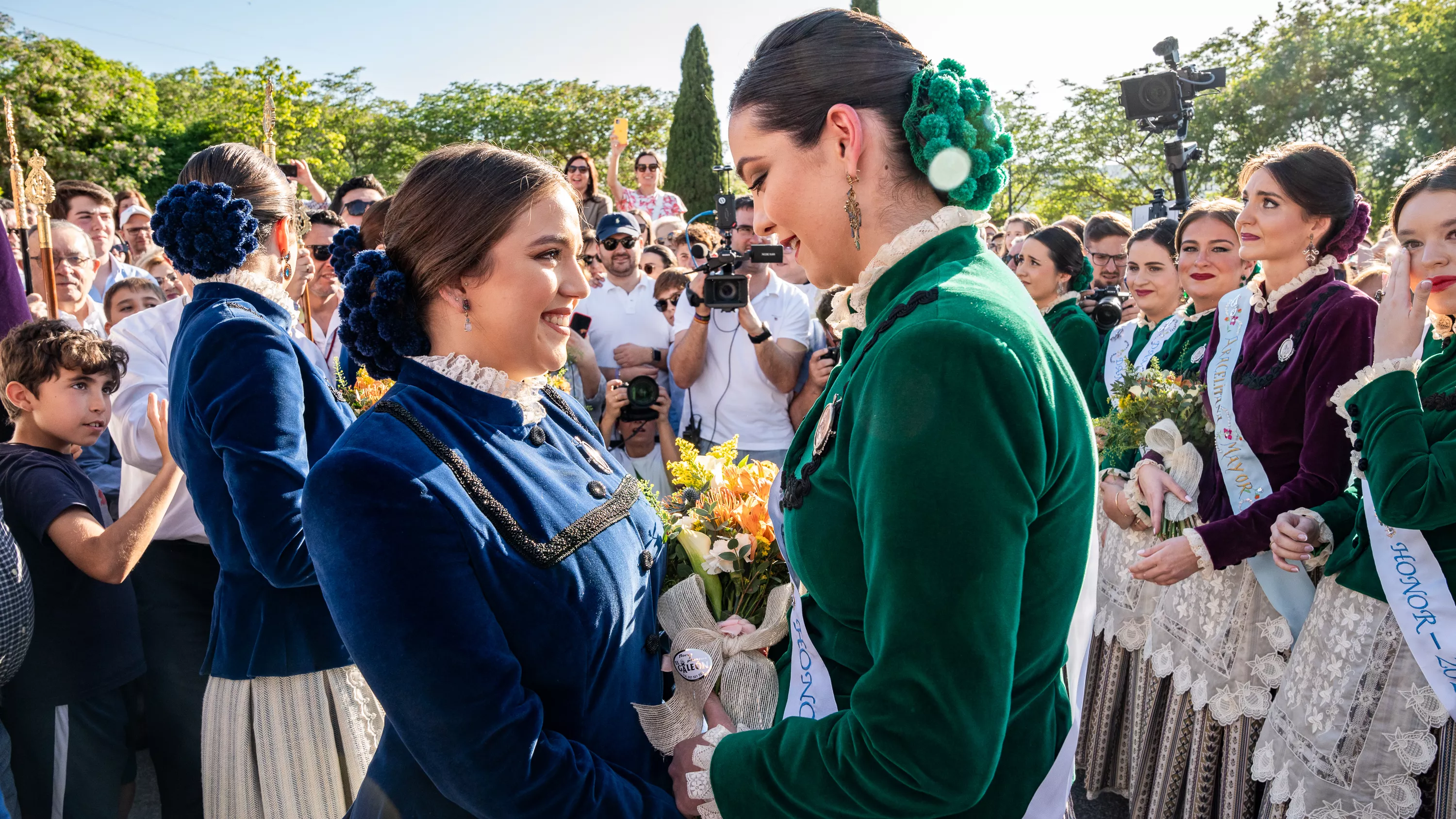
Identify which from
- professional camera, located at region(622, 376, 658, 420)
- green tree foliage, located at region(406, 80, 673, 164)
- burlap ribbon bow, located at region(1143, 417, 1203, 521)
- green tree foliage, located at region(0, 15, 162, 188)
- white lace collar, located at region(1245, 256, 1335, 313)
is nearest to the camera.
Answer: white lace collar, located at region(1245, 256, 1335, 313)

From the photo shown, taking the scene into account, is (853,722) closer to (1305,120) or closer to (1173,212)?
(1173,212)

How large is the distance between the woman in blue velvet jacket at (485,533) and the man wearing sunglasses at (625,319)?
3.98 meters

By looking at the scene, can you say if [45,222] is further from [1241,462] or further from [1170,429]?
[1241,462]

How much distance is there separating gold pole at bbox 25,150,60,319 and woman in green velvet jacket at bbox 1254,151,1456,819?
509 centimetres

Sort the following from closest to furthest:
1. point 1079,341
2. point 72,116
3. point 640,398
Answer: point 1079,341 → point 640,398 → point 72,116

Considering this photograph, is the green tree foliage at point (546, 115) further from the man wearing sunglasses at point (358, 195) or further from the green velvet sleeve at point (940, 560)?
the green velvet sleeve at point (940, 560)

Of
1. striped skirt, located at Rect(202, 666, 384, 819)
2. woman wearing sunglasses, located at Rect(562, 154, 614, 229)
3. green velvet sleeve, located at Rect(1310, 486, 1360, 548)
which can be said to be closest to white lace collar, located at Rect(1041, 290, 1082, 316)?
green velvet sleeve, located at Rect(1310, 486, 1360, 548)

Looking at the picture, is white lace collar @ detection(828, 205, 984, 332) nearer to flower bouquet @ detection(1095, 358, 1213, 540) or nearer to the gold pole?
flower bouquet @ detection(1095, 358, 1213, 540)

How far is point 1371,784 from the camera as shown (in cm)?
274

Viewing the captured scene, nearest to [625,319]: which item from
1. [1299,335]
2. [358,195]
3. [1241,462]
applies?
[358,195]

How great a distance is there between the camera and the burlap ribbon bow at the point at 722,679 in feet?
5.85

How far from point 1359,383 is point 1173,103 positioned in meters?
4.75

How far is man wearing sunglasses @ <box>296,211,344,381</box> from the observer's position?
16.2 feet

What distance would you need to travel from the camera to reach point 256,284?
274cm
